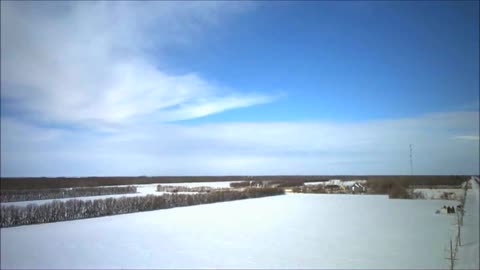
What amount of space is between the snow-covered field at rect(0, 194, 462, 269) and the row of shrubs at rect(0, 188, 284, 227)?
451 millimetres

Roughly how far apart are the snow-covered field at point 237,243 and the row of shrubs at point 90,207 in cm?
45

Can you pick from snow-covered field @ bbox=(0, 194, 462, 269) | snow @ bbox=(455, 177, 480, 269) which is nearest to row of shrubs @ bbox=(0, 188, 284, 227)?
snow-covered field @ bbox=(0, 194, 462, 269)

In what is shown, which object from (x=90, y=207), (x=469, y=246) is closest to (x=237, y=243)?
(x=469, y=246)

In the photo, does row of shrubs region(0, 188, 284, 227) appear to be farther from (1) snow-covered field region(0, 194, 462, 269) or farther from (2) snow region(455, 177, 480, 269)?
(2) snow region(455, 177, 480, 269)

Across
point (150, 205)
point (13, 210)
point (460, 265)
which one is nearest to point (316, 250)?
point (460, 265)

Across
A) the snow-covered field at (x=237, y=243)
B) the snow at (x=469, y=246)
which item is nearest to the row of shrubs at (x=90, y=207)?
the snow-covered field at (x=237, y=243)

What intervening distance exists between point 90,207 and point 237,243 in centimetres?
1194

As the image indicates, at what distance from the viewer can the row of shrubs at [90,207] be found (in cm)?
1392

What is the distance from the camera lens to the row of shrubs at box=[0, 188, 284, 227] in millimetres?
13916

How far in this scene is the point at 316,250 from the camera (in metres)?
11.3

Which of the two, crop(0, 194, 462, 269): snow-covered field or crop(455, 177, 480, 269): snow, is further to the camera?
crop(0, 194, 462, 269): snow-covered field

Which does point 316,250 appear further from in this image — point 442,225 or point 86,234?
point 86,234

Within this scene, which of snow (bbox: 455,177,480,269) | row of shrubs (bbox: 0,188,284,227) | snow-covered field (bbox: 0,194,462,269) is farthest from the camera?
row of shrubs (bbox: 0,188,284,227)

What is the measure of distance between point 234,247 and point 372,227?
21.5 ft
